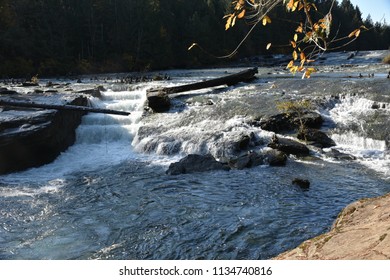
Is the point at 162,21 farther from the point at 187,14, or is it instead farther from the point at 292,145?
the point at 292,145

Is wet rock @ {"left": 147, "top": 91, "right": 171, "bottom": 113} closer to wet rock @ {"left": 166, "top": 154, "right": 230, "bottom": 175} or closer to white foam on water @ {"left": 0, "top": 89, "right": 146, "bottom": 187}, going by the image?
white foam on water @ {"left": 0, "top": 89, "right": 146, "bottom": 187}

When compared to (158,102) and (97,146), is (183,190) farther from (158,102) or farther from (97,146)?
(158,102)

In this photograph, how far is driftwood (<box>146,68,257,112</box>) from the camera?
17828 millimetres

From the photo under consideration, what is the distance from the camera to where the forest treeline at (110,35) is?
43.6m

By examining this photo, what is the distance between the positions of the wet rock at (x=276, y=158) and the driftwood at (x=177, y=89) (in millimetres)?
7584

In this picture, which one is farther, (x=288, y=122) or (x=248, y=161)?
(x=288, y=122)

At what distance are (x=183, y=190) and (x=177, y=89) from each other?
1110 centimetres

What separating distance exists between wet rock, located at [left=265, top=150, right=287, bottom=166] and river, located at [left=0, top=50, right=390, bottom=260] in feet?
0.80

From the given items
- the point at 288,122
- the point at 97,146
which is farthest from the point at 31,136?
the point at 288,122

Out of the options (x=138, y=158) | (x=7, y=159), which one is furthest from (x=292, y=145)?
(x=7, y=159)

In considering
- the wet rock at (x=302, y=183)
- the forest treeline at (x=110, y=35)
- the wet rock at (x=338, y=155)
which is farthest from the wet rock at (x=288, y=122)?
the forest treeline at (x=110, y=35)

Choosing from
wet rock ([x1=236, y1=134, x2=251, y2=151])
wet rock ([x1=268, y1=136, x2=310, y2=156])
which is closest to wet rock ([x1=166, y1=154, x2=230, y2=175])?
wet rock ([x1=236, y1=134, x2=251, y2=151])

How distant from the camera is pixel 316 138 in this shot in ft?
42.8

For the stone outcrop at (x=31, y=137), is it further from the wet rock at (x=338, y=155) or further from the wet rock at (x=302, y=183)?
the wet rock at (x=338, y=155)
